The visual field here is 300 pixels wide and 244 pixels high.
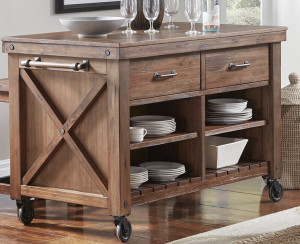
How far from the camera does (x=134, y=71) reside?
327cm

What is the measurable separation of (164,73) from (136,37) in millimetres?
197

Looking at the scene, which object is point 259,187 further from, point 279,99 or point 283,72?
point 283,72

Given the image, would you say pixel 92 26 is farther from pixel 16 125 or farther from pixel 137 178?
pixel 137 178

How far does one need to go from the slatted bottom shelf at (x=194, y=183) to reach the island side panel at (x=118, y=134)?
128 mm

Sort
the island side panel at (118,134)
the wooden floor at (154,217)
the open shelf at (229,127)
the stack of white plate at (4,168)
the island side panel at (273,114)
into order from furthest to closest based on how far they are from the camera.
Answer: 1. the stack of white plate at (4,168)
2. the island side panel at (273,114)
3. the open shelf at (229,127)
4. the wooden floor at (154,217)
5. the island side panel at (118,134)

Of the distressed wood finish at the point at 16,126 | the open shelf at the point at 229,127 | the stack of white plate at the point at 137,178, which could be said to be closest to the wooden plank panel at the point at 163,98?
the open shelf at the point at 229,127

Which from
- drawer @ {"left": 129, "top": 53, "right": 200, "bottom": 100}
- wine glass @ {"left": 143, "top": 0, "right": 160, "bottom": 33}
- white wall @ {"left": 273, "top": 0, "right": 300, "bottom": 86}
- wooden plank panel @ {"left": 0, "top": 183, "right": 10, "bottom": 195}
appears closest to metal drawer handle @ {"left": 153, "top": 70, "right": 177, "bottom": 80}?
drawer @ {"left": 129, "top": 53, "right": 200, "bottom": 100}

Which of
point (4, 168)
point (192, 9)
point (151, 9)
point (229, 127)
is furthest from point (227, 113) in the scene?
point (4, 168)

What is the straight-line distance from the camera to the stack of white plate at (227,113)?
387 cm

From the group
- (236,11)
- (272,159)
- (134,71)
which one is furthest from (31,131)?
(236,11)

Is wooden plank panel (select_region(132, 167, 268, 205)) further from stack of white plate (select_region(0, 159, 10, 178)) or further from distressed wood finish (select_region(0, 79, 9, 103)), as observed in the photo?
stack of white plate (select_region(0, 159, 10, 178))

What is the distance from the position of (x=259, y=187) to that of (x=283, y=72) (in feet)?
5.50

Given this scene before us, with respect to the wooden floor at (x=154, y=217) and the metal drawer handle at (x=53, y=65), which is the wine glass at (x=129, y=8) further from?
the wooden floor at (x=154, y=217)

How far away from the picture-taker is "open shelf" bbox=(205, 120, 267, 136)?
374cm
